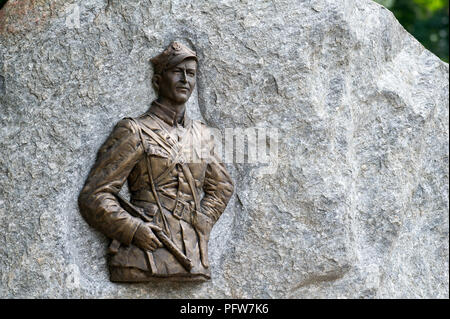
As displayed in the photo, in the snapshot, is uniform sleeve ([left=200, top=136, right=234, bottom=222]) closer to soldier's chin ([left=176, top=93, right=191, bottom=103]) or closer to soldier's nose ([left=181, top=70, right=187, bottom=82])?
soldier's chin ([left=176, top=93, right=191, bottom=103])

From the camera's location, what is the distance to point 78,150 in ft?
17.0

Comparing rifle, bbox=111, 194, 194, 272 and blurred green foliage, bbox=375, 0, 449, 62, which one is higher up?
blurred green foliage, bbox=375, 0, 449, 62

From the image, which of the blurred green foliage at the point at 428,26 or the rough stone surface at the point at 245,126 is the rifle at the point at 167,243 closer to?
the rough stone surface at the point at 245,126

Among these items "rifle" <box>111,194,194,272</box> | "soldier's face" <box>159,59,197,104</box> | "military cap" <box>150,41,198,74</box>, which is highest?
"military cap" <box>150,41,198,74</box>

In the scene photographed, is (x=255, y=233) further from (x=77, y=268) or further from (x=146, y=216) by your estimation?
(x=77, y=268)

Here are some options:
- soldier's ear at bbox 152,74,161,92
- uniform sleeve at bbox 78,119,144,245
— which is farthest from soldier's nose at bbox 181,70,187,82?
uniform sleeve at bbox 78,119,144,245

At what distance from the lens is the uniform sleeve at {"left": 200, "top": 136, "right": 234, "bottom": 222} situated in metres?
5.36

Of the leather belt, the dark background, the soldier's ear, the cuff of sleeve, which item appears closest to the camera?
the cuff of sleeve

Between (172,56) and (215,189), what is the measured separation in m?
0.82

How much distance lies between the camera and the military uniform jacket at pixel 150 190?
5.10 metres

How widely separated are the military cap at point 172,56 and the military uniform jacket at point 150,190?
238 millimetres

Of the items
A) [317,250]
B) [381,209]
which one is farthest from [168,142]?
[381,209]

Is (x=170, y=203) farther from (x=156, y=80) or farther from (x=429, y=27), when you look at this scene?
(x=429, y=27)

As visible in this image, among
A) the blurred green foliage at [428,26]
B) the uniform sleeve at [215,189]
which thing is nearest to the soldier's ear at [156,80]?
the uniform sleeve at [215,189]
